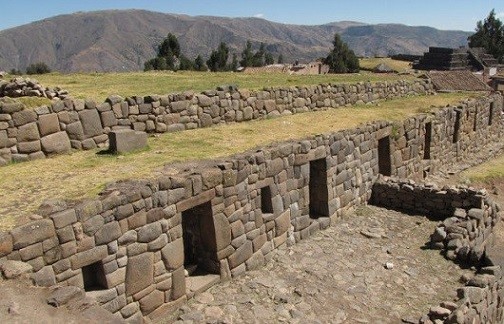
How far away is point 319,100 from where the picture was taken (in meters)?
20.2

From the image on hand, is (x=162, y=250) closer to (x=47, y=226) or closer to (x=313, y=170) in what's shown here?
(x=47, y=226)

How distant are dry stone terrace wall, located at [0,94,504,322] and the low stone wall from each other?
49.0 inches

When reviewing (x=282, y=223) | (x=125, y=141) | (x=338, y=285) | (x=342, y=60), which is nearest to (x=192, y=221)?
(x=282, y=223)

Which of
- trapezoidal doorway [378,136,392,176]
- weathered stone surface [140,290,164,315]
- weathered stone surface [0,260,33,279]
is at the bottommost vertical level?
weathered stone surface [140,290,164,315]

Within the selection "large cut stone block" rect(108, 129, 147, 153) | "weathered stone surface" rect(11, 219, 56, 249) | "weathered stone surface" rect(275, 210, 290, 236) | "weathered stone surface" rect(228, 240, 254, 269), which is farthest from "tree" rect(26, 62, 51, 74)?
"weathered stone surface" rect(11, 219, 56, 249)

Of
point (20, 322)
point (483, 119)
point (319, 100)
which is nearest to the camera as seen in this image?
point (20, 322)

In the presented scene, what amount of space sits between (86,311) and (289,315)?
4258mm

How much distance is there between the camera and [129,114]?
1349 cm

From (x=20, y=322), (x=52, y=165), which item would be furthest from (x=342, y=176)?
(x=20, y=322)

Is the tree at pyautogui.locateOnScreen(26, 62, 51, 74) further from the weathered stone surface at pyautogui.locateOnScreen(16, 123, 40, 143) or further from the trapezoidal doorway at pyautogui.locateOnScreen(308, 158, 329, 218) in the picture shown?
the trapezoidal doorway at pyautogui.locateOnScreen(308, 158, 329, 218)

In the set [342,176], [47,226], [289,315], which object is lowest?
[289,315]

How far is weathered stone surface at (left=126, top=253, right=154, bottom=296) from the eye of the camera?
8523mm

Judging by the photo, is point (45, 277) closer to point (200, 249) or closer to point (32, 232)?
point (32, 232)

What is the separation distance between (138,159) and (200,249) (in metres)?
2.57
